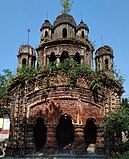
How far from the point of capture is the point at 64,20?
18422 millimetres

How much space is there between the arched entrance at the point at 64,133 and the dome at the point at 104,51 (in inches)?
186

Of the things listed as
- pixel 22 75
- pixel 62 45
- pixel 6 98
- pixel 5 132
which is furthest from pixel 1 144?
pixel 62 45

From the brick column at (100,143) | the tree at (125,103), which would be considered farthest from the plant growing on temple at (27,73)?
the tree at (125,103)

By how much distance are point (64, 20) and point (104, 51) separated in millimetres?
3939

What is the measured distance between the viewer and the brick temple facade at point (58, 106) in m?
13.3

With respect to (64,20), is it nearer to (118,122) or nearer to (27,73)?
(27,73)

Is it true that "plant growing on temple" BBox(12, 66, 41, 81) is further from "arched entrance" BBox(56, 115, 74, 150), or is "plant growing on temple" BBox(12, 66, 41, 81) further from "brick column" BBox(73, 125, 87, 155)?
"brick column" BBox(73, 125, 87, 155)

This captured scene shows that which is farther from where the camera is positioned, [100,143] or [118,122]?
[100,143]

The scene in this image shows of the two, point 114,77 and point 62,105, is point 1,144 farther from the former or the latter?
point 114,77

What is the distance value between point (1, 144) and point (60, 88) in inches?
235

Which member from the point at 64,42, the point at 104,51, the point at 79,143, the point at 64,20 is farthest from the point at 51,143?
the point at 64,20

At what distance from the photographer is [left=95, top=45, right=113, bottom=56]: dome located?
16580mm

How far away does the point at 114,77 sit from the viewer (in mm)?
15281

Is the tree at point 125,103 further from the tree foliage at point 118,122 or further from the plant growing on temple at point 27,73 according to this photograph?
the plant growing on temple at point 27,73
